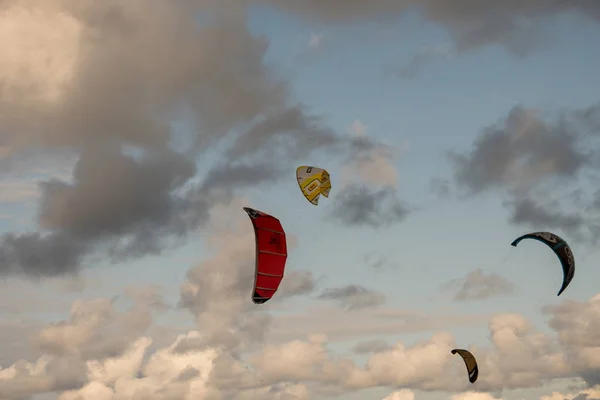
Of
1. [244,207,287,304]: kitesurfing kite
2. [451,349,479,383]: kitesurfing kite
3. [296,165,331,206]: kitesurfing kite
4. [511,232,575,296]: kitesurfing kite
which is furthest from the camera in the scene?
[451,349,479,383]: kitesurfing kite

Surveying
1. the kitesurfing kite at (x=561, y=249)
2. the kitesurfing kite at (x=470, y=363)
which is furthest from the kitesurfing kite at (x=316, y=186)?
the kitesurfing kite at (x=470, y=363)

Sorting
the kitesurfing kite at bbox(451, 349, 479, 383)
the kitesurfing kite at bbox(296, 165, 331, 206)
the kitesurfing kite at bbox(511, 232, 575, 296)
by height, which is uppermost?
the kitesurfing kite at bbox(296, 165, 331, 206)

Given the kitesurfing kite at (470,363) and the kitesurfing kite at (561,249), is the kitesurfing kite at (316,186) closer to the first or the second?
the kitesurfing kite at (561,249)

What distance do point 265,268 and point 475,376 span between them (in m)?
37.1

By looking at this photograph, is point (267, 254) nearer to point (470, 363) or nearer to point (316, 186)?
point (316, 186)

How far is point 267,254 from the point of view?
67188 mm

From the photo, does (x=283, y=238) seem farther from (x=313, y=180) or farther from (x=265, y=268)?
(x=313, y=180)

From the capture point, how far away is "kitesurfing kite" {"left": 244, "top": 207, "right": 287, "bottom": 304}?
6656cm

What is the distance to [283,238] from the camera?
6875 centimetres

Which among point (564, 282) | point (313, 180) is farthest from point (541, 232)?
point (313, 180)

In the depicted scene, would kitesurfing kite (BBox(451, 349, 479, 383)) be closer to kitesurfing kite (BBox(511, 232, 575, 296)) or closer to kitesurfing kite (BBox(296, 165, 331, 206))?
kitesurfing kite (BBox(511, 232, 575, 296))

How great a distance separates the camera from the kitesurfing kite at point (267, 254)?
6656 centimetres

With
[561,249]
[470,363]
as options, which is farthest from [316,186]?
[470,363]

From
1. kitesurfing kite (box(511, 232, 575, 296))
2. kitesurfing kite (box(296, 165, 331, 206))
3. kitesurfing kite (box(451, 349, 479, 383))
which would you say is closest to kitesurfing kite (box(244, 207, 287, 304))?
kitesurfing kite (box(296, 165, 331, 206))
